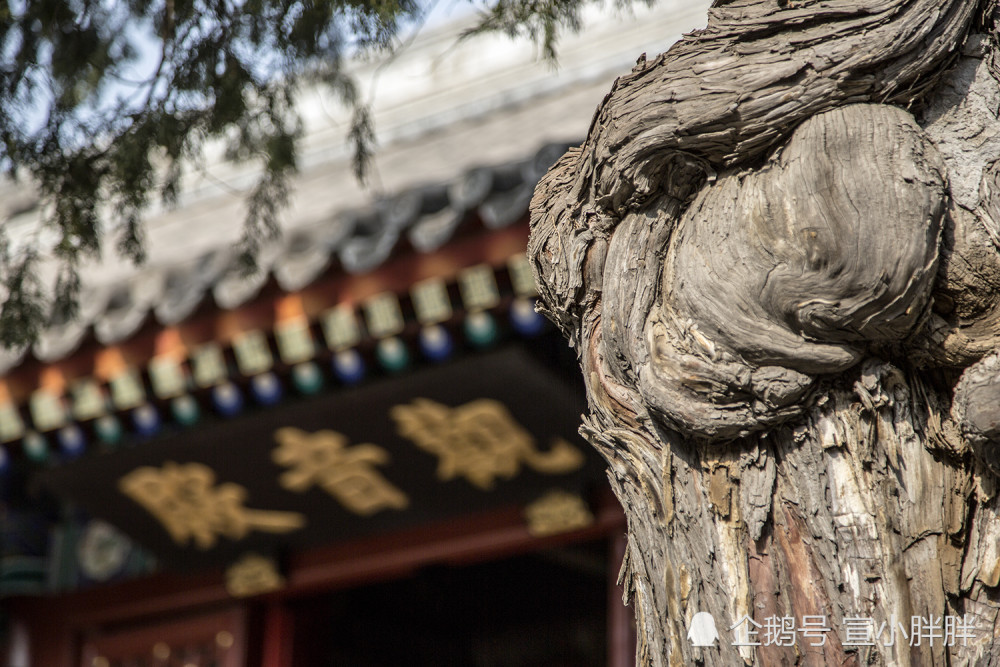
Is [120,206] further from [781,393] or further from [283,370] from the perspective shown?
[781,393]

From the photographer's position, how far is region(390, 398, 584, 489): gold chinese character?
11.3 feet

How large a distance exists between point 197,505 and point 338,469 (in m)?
0.65

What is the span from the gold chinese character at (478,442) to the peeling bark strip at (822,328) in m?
2.22

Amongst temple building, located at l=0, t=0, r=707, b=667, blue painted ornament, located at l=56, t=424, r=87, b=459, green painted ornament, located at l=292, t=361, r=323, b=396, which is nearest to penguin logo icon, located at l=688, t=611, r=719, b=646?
temple building, located at l=0, t=0, r=707, b=667

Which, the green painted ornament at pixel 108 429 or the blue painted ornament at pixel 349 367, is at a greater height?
the blue painted ornament at pixel 349 367

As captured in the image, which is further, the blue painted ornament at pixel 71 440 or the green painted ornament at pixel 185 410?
the blue painted ornament at pixel 71 440

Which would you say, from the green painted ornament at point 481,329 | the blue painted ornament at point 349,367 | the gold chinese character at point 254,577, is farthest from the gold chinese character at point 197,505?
the green painted ornament at point 481,329

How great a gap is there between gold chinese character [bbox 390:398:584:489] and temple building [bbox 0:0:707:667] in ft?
0.03

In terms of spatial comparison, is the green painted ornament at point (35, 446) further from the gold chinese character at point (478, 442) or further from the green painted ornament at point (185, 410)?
the gold chinese character at point (478, 442)

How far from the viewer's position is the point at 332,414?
3.54 meters

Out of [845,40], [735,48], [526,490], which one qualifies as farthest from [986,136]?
[526,490]

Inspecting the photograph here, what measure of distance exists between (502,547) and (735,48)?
9.75ft

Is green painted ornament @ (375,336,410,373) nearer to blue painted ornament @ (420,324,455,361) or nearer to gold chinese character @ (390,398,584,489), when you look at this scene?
blue painted ornament @ (420,324,455,361)

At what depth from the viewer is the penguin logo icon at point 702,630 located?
117cm
